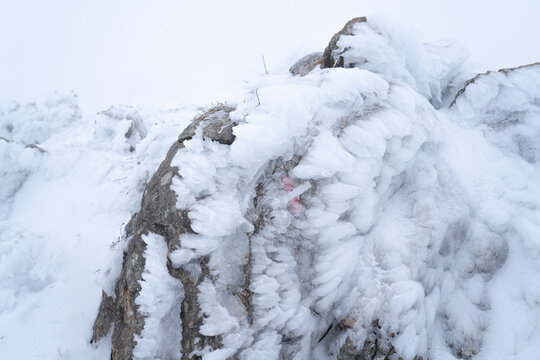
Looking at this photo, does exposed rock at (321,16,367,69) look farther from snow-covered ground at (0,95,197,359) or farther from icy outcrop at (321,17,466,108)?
snow-covered ground at (0,95,197,359)

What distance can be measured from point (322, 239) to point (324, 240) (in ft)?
0.07

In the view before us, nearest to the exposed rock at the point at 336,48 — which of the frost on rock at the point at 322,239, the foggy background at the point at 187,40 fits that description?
the frost on rock at the point at 322,239

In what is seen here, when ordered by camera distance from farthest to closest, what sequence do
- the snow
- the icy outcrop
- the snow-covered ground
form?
the icy outcrop < the snow-covered ground < the snow

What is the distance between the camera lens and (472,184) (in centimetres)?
349

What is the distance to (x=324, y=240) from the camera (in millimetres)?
2748

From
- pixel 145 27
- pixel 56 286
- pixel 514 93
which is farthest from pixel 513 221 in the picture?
pixel 145 27

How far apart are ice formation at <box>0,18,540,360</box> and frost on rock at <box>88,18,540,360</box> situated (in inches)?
0.5

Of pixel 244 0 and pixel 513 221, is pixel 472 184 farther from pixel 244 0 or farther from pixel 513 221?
pixel 244 0

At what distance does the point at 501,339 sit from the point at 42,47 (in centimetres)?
3341

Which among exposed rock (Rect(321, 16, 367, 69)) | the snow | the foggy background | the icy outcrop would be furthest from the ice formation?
the foggy background

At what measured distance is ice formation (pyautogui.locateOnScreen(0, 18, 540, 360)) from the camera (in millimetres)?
2477

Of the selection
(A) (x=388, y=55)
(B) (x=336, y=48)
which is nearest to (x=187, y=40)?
(B) (x=336, y=48)

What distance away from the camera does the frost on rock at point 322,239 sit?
8.11 ft

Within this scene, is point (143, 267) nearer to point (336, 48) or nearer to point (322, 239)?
point (322, 239)
